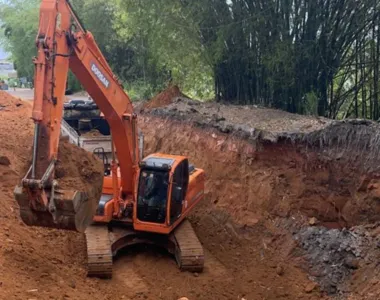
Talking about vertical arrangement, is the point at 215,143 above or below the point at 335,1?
below

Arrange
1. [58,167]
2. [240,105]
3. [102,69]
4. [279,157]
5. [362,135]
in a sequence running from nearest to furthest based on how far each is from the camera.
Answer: [58,167]
[102,69]
[362,135]
[279,157]
[240,105]

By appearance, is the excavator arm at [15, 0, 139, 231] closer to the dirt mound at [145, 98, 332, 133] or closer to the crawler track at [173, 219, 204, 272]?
the crawler track at [173, 219, 204, 272]

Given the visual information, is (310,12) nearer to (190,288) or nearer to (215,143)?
(215,143)

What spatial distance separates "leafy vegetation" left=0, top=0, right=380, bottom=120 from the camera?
520 inches

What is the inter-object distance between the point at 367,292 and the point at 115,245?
160 inches

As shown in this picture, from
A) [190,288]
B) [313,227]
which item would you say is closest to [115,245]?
[190,288]

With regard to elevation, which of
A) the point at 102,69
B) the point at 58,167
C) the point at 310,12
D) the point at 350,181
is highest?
the point at 310,12

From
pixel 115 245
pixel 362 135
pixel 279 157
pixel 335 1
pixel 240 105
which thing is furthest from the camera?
pixel 240 105

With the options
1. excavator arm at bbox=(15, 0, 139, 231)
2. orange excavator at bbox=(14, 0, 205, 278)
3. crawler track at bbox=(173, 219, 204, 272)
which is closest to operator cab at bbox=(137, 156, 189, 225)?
orange excavator at bbox=(14, 0, 205, 278)

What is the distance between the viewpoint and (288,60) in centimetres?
1360

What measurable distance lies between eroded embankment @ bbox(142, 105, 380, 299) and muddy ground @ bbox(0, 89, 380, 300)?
0.02 meters

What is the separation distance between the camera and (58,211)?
623 centimetres

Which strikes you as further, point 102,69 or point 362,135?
point 362,135

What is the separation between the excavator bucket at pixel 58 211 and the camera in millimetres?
6176
